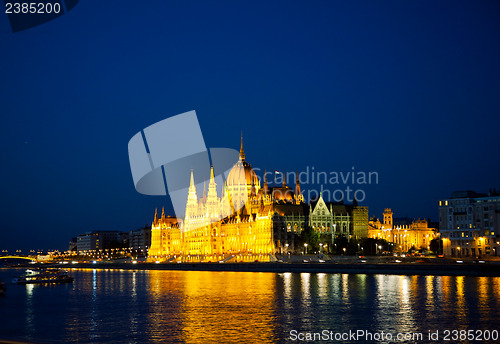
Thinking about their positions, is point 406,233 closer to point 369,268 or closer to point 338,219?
Result: point 338,219

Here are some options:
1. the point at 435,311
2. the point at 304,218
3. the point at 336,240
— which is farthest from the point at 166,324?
the point at 304,218

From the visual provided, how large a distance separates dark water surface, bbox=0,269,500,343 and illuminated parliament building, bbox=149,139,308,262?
64.3 meters

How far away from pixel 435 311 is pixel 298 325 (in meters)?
9.74

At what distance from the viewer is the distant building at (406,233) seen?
157m

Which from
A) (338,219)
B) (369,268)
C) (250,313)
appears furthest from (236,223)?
(250,313)

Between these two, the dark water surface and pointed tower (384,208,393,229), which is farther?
pointed tower (384,208,393,229)

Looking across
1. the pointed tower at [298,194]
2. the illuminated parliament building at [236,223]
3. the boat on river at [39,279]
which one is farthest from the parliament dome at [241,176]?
the boat on river at [39,279]

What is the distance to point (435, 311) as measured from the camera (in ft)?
130

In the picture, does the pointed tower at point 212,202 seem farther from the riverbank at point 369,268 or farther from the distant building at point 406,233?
the distant building at point 406,233

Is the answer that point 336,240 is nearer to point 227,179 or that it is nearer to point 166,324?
point 227,179

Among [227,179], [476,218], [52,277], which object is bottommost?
[52,277]

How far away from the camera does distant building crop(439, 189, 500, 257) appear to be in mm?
97438

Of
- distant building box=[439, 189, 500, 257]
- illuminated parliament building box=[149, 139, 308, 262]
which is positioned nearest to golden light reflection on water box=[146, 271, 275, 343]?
distant building box=[439, 189, 500, 257]

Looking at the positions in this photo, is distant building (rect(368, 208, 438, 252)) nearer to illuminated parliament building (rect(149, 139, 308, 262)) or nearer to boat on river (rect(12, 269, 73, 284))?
illuminated parliament building (rect(149, 139, 308, 262))
